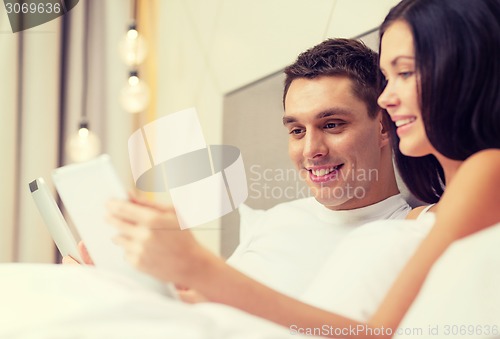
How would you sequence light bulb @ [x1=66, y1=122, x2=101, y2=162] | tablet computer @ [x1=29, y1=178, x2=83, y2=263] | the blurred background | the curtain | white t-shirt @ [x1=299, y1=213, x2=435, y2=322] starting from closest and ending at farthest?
white t-shirt @ [x1=299, y1=213, x2=435, y2=322], tablet computer @ [x1=29, y1=178, x2=83, y2=263], light bulb @ [x1=66, y1=122, x2=101, y2=162], the blurred background, the curtain

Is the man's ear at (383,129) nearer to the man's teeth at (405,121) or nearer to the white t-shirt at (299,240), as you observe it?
the white t-shirt at (299,240)

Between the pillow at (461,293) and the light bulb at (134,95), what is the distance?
4.19 ft

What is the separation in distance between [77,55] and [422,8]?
4.64 ft

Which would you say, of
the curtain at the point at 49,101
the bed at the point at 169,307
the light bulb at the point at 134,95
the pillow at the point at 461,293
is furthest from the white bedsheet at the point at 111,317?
the curtain at the point at 49,101

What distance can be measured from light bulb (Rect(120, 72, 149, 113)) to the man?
2.39 ft

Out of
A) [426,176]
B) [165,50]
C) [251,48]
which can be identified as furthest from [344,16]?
[165,50]

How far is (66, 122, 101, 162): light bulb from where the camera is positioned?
1576 mm

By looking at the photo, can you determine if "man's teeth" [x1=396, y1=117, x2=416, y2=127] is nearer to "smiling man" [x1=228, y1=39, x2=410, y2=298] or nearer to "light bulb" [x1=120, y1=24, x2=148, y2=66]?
"smiling man" [x1=228, y1=39, x2=410, y2=298]

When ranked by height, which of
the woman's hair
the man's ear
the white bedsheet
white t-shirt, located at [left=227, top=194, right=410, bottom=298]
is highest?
the woman's hair

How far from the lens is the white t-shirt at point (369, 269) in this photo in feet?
2.42

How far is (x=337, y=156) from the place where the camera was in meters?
1.10

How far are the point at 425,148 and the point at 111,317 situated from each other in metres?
0.46

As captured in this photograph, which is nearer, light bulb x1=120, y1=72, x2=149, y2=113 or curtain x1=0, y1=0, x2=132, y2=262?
light bulb x1=120, y1=72, x2=149, y2=113

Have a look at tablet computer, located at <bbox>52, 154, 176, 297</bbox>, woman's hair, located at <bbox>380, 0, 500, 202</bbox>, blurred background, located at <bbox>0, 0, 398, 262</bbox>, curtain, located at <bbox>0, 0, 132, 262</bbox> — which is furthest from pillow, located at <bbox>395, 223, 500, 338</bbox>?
curtain, located at <bbox>0, 0, 132, 262</bbox>
